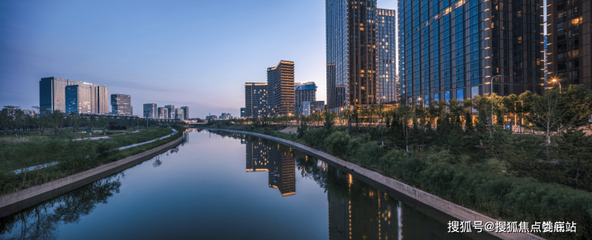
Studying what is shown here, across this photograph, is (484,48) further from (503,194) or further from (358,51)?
(358,51)

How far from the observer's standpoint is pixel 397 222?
18031mm

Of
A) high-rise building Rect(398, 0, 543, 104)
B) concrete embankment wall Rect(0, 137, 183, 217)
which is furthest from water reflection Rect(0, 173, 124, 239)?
high-rise building Rect(398, 0, 543, 104)

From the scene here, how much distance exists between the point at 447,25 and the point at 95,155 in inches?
3636

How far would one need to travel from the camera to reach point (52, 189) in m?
23.8

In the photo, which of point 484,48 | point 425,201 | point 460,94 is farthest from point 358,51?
point 425,201

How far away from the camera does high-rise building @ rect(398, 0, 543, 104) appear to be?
2525 inches

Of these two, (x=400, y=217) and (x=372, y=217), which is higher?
(x=400, y=217)

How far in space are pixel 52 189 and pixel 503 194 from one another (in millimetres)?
39403

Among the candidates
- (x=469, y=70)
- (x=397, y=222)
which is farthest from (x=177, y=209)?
(x=469, y=70)

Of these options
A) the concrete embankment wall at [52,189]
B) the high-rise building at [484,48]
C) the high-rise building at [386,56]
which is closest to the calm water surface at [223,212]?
the concrete embankment wall at [52,189]

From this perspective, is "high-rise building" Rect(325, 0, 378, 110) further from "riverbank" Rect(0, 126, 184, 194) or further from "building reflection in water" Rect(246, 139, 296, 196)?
"riverbank" Rect(0, 126, 184, 194)

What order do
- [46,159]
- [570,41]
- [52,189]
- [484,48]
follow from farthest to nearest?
[484,48]
[570,41]
[46,159]
[52,189]

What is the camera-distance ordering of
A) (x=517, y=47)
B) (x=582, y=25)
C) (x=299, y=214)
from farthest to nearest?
(x=517, y=47)
(x=582, y=25)
(x=299, y=214)

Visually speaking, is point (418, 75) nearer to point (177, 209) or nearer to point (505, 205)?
point (505, 205)
